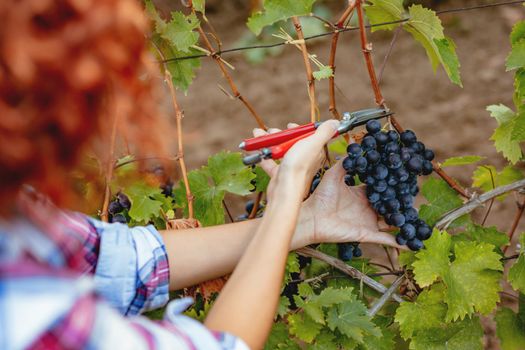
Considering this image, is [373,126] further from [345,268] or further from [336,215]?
[345,268]

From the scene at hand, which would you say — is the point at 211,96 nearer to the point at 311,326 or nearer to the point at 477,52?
the point at 477,52

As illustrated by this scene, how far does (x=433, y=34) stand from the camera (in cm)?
151

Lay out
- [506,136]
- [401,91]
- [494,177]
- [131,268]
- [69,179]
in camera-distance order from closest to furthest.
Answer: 1. [69,179]
2. [131,268]
3. [506,136]
4. [494,177]
5. [401,91]

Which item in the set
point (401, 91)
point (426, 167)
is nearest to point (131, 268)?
point (426, 167)

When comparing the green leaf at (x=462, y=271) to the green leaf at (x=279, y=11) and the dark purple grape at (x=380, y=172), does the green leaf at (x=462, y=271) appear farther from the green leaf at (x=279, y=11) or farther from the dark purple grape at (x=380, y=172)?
the green leaf at (x=279, y=11)

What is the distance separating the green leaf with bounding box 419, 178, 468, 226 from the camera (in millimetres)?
1700

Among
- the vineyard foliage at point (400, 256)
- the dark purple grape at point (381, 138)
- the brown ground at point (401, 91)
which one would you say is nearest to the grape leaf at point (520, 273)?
the vineyard foliage at point (400, 256)

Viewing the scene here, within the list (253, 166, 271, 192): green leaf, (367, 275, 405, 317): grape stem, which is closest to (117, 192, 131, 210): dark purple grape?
(253, 166, 271, 192): green leaf

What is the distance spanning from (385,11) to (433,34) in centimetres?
17

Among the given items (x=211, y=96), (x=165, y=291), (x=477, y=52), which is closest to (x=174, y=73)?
(x=165, y=291)

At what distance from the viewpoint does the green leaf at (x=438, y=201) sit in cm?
170

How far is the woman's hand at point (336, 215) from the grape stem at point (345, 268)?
72mm

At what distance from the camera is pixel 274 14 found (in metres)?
1.60

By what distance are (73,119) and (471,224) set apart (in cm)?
123
